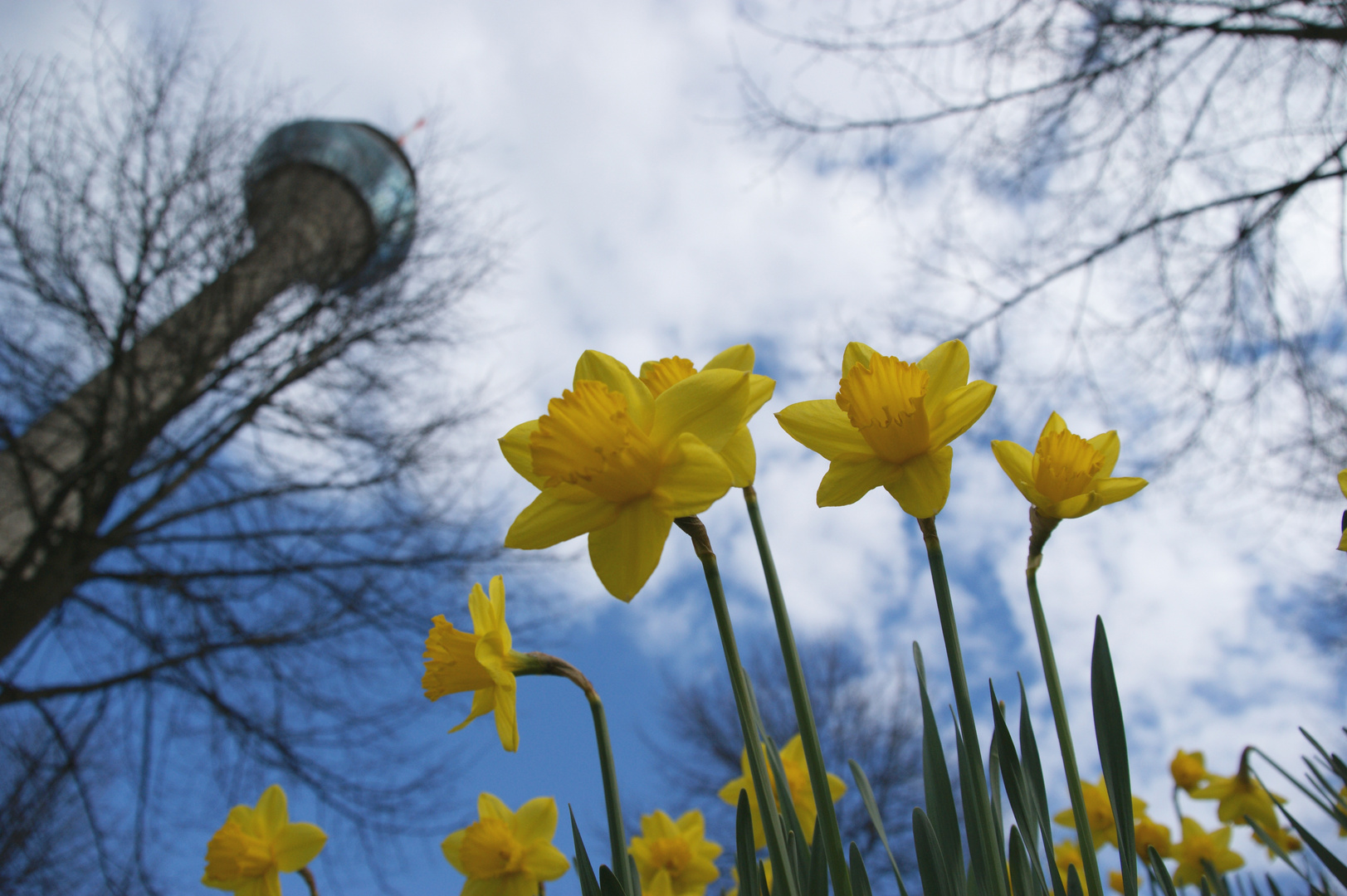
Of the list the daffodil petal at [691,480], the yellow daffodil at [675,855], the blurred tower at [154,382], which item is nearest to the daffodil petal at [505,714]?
the daffodil petal at [691,480]

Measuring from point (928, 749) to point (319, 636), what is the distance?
6155mm

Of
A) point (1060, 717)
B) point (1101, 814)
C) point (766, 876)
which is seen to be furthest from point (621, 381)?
point (1101, 814)

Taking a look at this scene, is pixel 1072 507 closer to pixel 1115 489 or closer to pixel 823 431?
pixel 1115 489

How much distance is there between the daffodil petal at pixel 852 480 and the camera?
85cm

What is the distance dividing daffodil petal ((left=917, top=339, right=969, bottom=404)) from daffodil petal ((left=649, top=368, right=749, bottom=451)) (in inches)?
10.1

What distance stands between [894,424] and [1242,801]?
1.79m

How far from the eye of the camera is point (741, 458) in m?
0.81

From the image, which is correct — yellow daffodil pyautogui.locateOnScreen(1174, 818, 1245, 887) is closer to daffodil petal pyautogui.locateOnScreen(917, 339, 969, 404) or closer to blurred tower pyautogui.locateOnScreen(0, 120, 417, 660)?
daffodil petal pyautogui.locateOnScreen(917, 339, 969, 404)

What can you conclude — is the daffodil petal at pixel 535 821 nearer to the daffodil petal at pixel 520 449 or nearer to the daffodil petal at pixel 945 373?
the daffodil petal at pixel 520 449

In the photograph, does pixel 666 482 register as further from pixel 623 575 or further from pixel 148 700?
pixel 148 700

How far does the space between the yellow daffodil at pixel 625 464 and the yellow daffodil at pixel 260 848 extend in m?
1.19

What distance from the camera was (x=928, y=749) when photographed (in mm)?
911

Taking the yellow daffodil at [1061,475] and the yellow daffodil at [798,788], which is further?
the yellow daffodil at [798,788]

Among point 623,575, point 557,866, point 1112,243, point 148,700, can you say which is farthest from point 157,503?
point 1112,243
